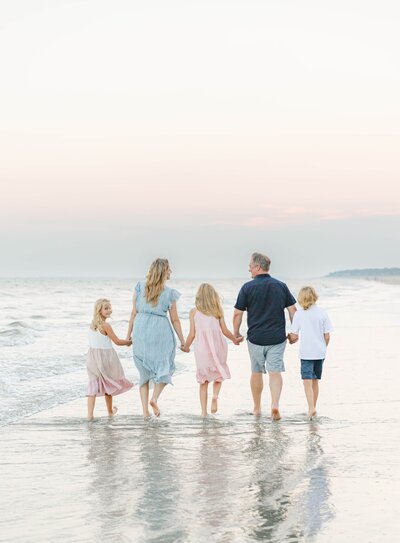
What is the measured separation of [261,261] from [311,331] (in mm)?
977

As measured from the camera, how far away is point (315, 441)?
25.1 feet

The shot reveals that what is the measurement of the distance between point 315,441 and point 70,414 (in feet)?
10.9

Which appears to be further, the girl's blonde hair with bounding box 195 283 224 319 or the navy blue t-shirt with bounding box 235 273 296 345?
the girl's blonde hair with bounding box 195 283 224 319

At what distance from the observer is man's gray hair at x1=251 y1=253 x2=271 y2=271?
9.38 m

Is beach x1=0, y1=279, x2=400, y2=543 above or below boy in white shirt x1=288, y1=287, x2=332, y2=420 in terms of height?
below

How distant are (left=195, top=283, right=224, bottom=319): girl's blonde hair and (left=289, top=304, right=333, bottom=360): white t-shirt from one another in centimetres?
92

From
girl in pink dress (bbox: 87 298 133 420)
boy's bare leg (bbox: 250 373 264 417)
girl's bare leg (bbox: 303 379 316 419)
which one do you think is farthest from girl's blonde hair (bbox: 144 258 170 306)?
girl's bare leg (bbox: 303 379 316 419)

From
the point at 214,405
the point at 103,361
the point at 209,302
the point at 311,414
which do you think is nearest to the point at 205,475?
the point at 311,414

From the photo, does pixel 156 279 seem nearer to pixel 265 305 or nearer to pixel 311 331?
pixel 265 305

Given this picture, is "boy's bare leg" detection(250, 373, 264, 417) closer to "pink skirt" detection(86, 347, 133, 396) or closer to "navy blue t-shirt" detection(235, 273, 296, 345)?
"navy blue t-shirt" detection(235, 273, 296, 345)

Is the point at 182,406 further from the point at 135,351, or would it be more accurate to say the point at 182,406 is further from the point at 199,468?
the point at 199,468

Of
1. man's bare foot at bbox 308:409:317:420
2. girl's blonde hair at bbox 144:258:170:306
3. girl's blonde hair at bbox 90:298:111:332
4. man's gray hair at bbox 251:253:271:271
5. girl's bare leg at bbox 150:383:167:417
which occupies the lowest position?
man's bare foot at bbox 308:409:317:420

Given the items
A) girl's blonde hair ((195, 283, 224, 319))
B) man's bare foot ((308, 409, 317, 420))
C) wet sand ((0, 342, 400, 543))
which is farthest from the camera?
girl's blonde hair ((195, 283, 224, 319))

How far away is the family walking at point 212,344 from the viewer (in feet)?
30.5
